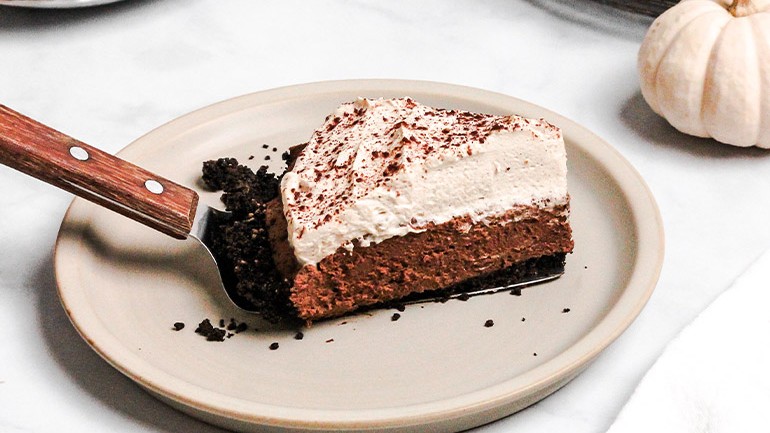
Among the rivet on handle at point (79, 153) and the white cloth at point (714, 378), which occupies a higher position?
the rivet on handle at point (79, 153)

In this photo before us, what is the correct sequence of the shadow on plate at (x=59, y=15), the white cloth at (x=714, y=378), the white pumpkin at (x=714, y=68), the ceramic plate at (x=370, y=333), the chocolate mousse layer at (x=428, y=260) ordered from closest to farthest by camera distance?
1. the ceramic plate at (x=370, y=333)
2. the white cloth at (x=714, y=378)
3. the chocolate mousse layer at (x=428, y=260)
4. the white pumpkin at (x=714, y=68)
5. the shadow on plate at (x=59, y=15)

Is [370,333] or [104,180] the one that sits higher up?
[104,180]

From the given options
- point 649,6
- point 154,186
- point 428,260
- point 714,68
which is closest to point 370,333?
point 428,260

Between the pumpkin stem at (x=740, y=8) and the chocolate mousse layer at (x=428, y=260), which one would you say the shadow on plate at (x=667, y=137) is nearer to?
the pumpkin stem at (x=740, y=8)

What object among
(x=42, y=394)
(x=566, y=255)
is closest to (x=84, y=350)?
(x=42, y=394)

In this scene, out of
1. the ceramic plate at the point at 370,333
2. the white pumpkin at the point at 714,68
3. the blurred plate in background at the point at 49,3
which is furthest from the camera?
the blurred plate in background at the point at 49,3

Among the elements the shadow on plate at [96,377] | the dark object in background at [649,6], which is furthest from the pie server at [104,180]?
the dark object in background at [649,6]

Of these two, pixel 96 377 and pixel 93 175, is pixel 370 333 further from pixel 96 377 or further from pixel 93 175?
pixel 93 175
